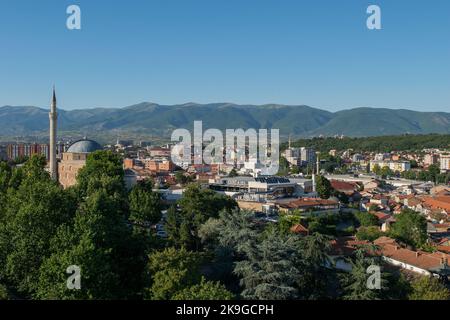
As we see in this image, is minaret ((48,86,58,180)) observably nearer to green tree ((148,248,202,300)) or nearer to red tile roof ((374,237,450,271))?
red tile roof ((374,237,450,271))

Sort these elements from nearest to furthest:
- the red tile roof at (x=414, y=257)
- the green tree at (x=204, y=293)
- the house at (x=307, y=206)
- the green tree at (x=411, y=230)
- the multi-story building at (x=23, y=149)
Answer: the green tree at (x=204, y=293) → the red tile roof at (x=414, y=257) → the green tree at (x=411, y=230) → the house at (x=307, y=206) → the multi-story building at (x=23, y=149)

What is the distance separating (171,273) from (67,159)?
26677 mm

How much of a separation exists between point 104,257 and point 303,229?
11874 mm

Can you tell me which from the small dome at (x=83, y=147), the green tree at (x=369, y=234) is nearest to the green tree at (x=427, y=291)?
the green tree at (x=369, y=234)

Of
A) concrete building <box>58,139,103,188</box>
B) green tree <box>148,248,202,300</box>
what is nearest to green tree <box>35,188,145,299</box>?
green tree <box>148,248,202,300</box>

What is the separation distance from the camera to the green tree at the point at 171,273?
12.2 m

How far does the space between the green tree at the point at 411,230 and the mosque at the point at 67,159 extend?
19697mm

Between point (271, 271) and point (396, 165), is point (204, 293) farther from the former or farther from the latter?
point (396, 165)

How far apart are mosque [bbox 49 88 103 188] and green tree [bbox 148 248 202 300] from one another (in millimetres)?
22571

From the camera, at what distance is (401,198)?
4166 cm

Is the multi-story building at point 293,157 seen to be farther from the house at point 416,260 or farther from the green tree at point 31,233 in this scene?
the green tree at point 31,233
